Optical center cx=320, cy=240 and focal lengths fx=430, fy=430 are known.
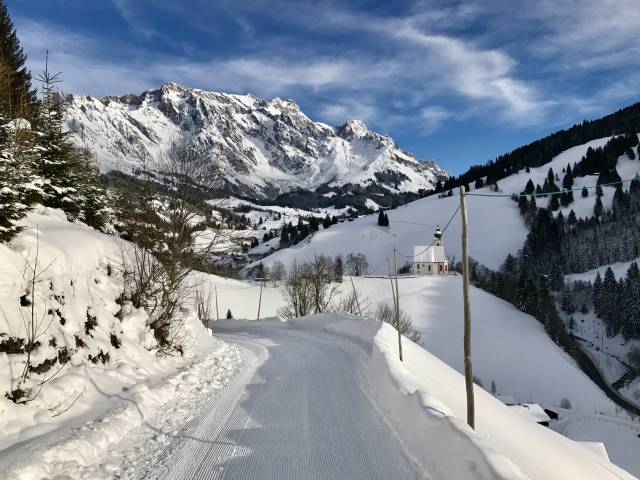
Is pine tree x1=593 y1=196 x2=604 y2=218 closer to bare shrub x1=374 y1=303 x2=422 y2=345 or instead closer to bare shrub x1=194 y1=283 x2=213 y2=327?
bare shrub x1=374 y1=303 x2=422 y2=345

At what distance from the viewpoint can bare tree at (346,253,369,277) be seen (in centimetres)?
13438

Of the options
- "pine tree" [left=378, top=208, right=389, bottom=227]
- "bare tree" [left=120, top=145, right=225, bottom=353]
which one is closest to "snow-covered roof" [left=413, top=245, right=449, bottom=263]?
"pine tree" [left=378, top=208, right=389, bottom=227]

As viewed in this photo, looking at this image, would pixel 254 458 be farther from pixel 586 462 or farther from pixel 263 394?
pixel 586 462

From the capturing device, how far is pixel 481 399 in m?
13.6

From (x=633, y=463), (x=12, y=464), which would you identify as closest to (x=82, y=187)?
(x=12, y=464)

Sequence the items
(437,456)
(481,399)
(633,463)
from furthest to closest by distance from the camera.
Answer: (633,463) < (481,399) < (437,456)

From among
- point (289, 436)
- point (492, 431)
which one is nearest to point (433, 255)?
point (492, 431)

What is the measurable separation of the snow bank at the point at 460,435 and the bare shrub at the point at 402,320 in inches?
1605

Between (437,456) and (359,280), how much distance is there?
87338mm

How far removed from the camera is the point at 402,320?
6222cm

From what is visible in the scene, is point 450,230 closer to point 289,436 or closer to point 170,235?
point 170,235

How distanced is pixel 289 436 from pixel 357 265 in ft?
421

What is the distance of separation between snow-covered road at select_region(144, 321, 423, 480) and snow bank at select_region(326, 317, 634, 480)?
335 millimetres

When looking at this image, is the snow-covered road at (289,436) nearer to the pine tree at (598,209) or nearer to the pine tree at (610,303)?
the pine tree at (610,303)
